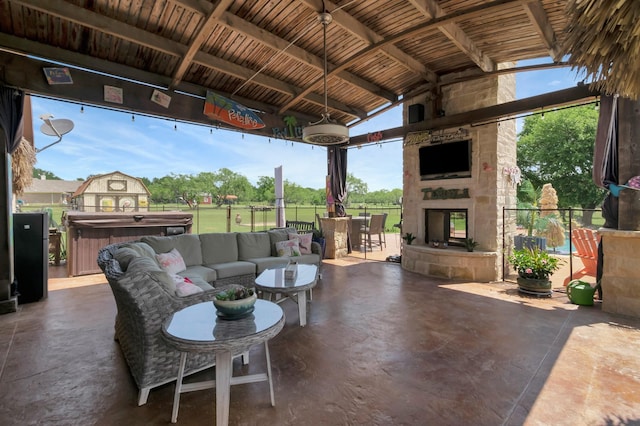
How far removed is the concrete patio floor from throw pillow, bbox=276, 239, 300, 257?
1.15 metres

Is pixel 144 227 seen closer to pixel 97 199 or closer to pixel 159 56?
pixel 159 56

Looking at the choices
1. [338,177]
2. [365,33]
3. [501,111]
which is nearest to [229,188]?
[338,177]

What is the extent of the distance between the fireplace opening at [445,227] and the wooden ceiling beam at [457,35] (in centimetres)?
251

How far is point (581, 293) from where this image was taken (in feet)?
12.1

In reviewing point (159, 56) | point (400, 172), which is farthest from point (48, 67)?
point (400, 172)

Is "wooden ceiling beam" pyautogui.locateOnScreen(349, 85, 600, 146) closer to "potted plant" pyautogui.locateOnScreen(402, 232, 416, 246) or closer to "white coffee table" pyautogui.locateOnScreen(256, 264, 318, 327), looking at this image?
"potted plant" pyautogui.locateOnScreen(402, 232, 416, 246)

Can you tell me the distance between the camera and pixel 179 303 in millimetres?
1982

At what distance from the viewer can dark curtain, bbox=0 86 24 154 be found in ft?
11.1

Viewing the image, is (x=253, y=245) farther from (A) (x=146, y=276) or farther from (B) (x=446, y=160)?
(B) (x=446, y=160)

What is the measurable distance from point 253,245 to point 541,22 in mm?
4712

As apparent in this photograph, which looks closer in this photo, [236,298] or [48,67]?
[236,298]

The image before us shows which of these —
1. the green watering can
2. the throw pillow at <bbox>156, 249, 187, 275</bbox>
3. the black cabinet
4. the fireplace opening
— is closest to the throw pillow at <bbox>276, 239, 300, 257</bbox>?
the throw pillow at <bbox>156, 249, 187, 275</bbox>

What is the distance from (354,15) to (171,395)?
4.23 metres

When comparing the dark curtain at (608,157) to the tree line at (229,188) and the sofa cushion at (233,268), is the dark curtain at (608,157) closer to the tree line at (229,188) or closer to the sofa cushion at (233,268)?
the sofa cushion at (233,268)
